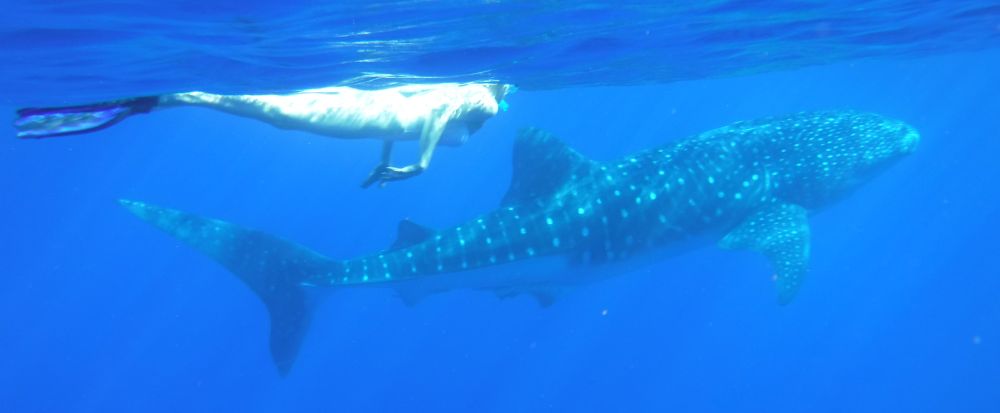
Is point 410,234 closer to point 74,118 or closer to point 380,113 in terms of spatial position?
point 380,113

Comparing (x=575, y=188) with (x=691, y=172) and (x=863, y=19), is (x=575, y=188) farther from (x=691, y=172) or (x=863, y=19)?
(x=863, y=19)

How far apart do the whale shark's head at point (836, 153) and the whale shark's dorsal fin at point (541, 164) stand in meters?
3.07

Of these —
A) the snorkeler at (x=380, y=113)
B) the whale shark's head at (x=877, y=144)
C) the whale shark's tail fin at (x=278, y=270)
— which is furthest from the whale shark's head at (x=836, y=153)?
the whale shark's tail fin at (x=278, y=270)

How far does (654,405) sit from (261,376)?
1917 cm

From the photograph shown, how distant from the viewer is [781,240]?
9461 mm

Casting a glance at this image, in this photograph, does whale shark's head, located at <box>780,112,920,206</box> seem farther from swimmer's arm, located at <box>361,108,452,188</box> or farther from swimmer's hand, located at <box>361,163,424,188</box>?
swimmer's hand, located at <box>361,163,424,188</box>

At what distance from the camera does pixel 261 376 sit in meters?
36.2

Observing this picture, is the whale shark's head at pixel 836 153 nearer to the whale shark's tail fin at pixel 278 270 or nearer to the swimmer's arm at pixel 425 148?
the swimmer's arm at pixel 425 148

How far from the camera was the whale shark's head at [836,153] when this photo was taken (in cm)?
1038

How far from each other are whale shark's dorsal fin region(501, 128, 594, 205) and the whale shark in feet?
0.05

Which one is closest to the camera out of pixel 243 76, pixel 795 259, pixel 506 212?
pixel 795 259

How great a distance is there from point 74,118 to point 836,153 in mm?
9647

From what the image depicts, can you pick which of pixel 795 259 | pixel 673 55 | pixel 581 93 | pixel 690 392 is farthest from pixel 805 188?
pixel 581 93

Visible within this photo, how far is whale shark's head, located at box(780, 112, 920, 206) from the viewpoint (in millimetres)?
10383
